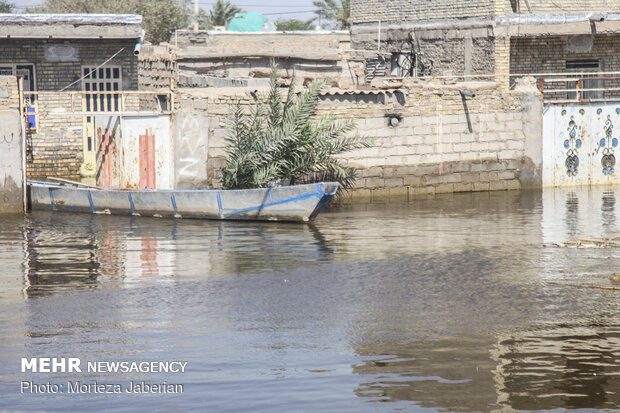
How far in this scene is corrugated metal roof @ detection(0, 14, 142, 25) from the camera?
2422cm

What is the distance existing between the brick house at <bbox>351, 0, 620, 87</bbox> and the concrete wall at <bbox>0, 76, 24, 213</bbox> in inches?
511

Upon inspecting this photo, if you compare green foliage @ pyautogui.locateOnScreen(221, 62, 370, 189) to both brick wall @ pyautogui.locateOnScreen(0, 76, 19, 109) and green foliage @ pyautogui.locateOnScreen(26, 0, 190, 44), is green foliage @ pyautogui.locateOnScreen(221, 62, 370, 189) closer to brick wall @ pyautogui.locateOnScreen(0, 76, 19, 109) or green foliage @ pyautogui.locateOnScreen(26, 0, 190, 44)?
brick wall @ pyautogui.locateOnScreen(0, 76, 19, 109)

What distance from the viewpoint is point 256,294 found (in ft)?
37.6

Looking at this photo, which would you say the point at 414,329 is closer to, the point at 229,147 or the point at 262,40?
A: the point at 229,147

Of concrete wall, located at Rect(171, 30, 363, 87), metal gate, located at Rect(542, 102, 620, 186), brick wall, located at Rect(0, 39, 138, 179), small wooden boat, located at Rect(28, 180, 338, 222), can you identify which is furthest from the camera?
concrete wall, located at Rect(171, 30, 363, 87)

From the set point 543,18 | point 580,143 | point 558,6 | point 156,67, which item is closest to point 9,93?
point 156,67

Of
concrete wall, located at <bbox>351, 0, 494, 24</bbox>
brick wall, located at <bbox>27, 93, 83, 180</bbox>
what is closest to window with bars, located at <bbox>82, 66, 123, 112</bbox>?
brick wall, located at <bbox>27, 93, 83, 180</bbox>

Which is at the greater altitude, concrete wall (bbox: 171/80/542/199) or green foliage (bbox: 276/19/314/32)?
green foliage (bbox: 276/19/314/32)

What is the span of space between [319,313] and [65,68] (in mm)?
17276

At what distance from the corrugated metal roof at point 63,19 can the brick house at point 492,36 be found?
847 centimetres

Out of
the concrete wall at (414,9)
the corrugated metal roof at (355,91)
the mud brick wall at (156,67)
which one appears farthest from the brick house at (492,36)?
the mud brick wall at (156,67)

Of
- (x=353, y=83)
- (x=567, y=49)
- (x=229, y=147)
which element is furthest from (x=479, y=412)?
(x=567, y=49)

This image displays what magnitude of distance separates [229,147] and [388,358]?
37.7 ft

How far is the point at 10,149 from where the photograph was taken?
62.8 ft
